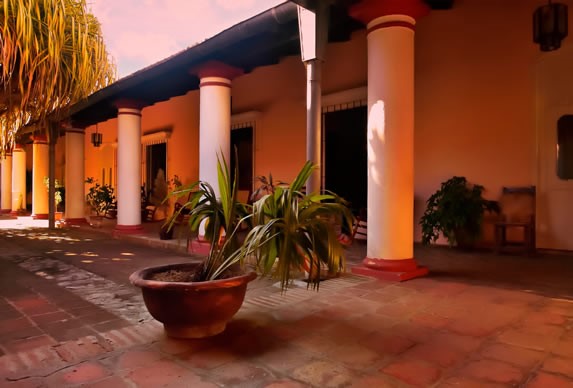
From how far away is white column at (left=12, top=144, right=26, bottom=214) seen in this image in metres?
14.5

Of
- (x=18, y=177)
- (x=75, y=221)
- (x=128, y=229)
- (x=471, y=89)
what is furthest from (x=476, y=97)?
(x=18, y=177)

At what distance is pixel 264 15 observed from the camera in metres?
4.64

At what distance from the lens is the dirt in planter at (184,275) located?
2654 mm

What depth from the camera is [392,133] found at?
4.02 m

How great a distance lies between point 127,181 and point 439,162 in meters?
5.59

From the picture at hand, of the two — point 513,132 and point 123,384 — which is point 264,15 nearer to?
point 513,132

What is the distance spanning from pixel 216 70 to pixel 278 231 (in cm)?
405

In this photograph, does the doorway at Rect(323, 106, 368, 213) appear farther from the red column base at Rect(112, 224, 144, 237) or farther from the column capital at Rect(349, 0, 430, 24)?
the red column base at Rect(112, 224, 144, 237)

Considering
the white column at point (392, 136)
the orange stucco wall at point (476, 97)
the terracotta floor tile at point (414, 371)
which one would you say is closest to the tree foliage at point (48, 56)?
the white column at point (392, 136)

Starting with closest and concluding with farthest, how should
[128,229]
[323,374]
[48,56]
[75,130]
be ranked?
[323,374] < [48,56] < [128,229] < [75,130]

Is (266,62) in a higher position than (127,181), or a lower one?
higher

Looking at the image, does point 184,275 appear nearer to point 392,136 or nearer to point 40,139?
point 392,136

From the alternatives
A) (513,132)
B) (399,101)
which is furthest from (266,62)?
(513,132)

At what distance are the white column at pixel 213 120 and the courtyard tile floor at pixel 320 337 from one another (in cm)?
217
